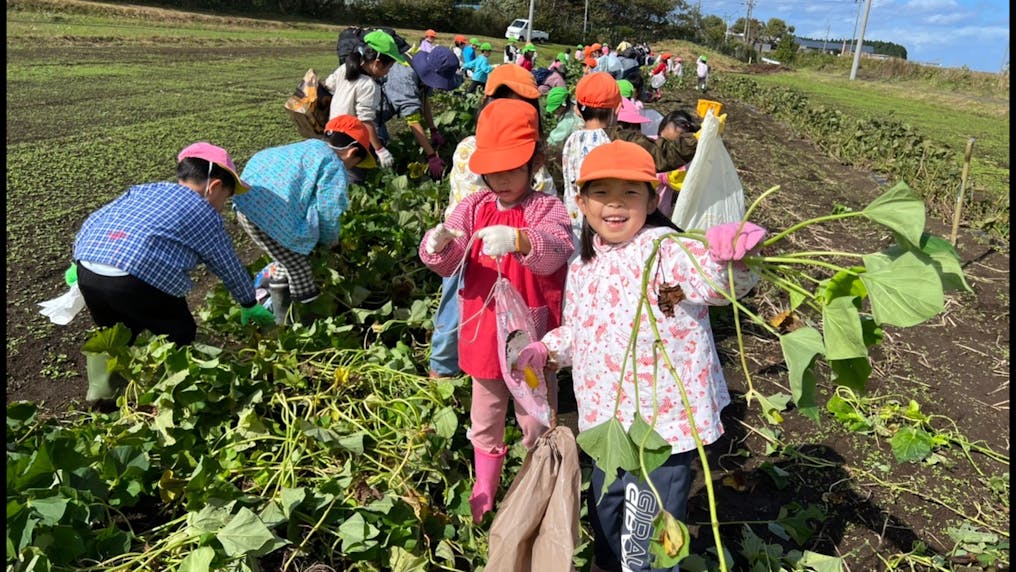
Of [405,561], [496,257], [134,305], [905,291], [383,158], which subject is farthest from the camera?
[383,158]

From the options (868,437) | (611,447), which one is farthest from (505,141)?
(868,437)

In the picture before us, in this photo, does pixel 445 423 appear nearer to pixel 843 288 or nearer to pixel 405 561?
pixel 405 561

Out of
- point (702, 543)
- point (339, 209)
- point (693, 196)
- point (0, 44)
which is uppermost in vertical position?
point (0, 44)

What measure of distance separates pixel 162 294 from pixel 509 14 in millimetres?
57155

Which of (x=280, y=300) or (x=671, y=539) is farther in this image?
(x=280, y=300)

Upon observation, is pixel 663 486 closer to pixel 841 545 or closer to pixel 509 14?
pixel 841 545

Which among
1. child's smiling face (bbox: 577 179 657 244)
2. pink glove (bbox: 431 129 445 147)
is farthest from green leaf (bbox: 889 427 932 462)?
pink glove (bbox: 431 129 445 147)

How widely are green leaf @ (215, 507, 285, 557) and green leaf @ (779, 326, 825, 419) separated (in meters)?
1.44

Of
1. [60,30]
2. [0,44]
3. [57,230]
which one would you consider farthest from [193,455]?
[60,30]

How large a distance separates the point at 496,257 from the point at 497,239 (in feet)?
0.45

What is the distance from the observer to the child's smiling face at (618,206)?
1874mm

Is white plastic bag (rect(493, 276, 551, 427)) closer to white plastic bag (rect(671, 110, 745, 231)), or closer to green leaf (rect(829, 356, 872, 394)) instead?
green leaf (rect(829, 356, 872, 394))

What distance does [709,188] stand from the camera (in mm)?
3043

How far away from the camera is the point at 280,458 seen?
245 centimetres
